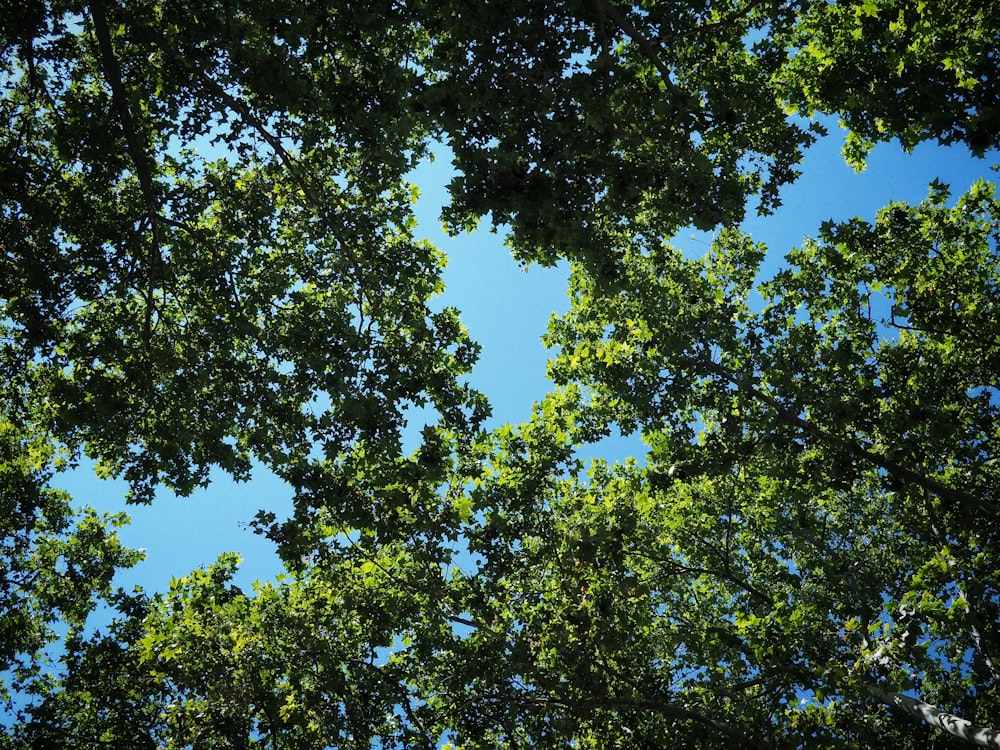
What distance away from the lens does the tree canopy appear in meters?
8.37

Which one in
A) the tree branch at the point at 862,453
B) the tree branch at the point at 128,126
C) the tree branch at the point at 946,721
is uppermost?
the tree branch at the point at 128,126

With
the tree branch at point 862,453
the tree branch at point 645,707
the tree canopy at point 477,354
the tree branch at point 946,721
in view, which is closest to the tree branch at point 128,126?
the tree canopy at point 477,354

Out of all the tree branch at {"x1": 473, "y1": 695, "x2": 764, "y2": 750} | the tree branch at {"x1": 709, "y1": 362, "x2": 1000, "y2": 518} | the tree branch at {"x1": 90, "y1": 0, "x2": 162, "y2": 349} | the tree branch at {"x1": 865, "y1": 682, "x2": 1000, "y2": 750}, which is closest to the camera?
the tree branch at {"x1": 865, "y1": 682, "x2": 1000, "y2": 750}

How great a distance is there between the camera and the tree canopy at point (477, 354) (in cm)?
837

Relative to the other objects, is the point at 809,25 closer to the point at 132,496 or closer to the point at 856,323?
the point at 856,323

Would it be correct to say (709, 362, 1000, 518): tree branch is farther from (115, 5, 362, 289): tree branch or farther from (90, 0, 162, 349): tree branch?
(90, 0, 162, 349): tree branch

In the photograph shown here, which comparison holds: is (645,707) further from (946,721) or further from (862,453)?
(862,453)

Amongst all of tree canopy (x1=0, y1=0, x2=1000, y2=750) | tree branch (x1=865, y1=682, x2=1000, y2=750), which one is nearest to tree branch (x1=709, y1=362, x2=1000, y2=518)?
tree canopy (x1=0, y1=0, x2=1000, y2=750)

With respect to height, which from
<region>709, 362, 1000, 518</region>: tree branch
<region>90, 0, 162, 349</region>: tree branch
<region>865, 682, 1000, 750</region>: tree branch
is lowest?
<region>865, 682, 1000, 750</region>: tree branch

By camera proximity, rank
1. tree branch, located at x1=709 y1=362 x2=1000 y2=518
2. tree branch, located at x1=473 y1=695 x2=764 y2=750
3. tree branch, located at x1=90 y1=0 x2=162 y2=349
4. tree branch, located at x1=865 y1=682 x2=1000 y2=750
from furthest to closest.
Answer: tree branch, located at x1=709 y1=362 x2=1000 y2=518 < tree branch, located at x1=473 y1=695 x2=764 y2=750 < tree branch, located at x1=90 y1=0 x2=162 y2=349 < tree branch, located at x1=865 y1=682 x2=1000 y2=750

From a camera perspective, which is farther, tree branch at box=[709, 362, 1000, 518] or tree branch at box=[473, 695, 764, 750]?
tree branch at box=[709, 362, 1000, 518]

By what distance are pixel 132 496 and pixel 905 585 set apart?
16106mm

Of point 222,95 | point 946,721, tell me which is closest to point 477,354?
point 222,95

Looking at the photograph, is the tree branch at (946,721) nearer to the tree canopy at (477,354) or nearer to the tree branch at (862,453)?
the tree canopy at (477,354)
